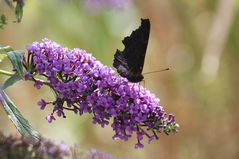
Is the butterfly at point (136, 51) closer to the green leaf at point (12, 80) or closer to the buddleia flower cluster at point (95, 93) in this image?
the buddleia flower cluster at point (95, 93)

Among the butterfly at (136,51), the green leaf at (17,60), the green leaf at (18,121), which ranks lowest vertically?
the green leaf at (18,121)

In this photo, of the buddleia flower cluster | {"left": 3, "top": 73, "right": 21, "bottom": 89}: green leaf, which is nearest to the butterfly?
A: the buddleia flower cluster

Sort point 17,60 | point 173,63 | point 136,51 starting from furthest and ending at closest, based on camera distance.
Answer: point 173,63
point 136,51
point 17,60

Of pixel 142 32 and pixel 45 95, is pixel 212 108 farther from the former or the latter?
pixel 142 32

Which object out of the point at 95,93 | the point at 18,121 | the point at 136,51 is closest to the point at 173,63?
the point at 136,51

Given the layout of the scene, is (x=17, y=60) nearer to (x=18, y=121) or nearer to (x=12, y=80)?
(x=12, y=80)

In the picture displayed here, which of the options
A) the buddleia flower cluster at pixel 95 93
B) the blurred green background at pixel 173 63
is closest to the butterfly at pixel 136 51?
the buddleia flower cluster at pixel 95 93
